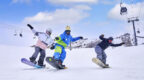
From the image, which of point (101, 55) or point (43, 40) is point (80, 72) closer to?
point (101, 55)

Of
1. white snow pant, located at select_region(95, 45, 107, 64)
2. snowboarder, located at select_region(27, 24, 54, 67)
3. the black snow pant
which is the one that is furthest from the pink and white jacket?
white snow pant, located at select_region(95, 45, 107, 64)

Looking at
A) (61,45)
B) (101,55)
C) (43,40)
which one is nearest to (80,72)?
(61,45)

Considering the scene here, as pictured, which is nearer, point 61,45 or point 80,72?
point 80,72

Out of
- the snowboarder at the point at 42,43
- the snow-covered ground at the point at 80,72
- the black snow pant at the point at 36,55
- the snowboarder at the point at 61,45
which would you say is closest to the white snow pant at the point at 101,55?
the snow-covered ground at the point at 80,72

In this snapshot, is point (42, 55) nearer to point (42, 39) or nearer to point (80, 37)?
point (42, 39)

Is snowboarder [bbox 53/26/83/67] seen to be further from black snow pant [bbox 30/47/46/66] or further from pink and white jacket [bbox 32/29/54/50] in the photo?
black snow pant [bbox 30/47/46/66]

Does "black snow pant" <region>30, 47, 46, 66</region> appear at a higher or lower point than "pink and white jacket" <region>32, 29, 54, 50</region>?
lower

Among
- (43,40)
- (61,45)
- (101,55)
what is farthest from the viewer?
(43,40)

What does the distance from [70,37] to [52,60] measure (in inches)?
48.5

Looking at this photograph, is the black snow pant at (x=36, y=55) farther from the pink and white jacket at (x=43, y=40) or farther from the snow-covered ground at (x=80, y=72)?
the snow-covered ground at (x=80, y=72)

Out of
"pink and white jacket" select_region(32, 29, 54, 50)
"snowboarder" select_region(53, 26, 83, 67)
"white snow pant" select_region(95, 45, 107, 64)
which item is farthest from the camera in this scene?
"pink and white jacket" select_region(32, 29, 54, 50)

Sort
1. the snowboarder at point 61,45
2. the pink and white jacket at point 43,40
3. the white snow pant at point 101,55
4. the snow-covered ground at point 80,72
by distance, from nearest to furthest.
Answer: the snow-covered ground at point 80,72 < the snowboarder at point 61,45 < the white snow pant at point 101,55 < the pink and white jacket at point 43,40

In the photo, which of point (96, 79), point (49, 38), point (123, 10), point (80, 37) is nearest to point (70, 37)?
point (80, 37)

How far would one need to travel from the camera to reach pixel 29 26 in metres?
7.46
